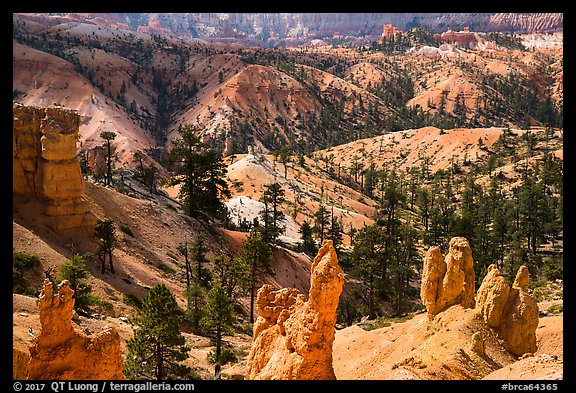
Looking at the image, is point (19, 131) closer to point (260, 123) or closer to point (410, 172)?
point (410, 172)

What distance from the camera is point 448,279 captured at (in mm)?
21125

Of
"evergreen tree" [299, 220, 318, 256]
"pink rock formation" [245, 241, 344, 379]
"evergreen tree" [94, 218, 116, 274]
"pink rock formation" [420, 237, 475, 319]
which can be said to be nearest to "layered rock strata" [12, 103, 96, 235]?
"evergreen tree" [94, 218, 116, 274]

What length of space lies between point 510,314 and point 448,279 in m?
3.10

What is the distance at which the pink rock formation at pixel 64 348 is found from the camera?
1277cm

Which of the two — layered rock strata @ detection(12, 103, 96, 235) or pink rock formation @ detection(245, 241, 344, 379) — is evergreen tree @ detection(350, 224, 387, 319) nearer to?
layered rock strata @ detection(12, 103, 96, 235)

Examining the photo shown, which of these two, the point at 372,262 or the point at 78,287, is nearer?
the point at 78,287

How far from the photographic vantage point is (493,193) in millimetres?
82375

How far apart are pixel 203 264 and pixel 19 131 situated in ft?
59.1

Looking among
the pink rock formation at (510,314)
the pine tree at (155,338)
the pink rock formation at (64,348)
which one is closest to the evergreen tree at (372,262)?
the pink rock formation at (510,314)

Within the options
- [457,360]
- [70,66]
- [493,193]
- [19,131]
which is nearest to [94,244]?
[19,131]

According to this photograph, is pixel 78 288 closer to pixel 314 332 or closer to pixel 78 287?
pixel 78 287

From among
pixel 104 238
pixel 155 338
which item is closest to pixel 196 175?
pixel 104 238

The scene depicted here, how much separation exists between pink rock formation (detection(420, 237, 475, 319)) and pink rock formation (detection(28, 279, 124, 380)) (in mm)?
13745

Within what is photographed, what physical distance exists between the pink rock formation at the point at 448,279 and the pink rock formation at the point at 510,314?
1.98m
